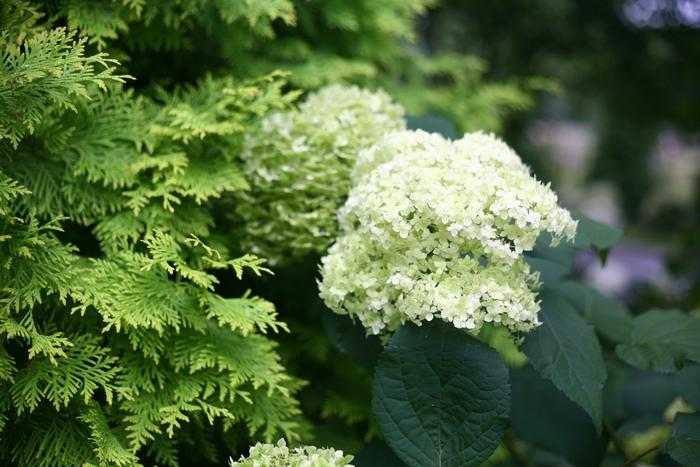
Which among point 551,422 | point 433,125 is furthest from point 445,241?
point 551,422

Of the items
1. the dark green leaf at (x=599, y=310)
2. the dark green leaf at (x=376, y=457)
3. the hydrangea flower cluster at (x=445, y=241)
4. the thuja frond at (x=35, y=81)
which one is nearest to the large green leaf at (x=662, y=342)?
the dark green leaf at (x=599, y=310)

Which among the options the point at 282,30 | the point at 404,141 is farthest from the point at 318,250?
the point at 282,30

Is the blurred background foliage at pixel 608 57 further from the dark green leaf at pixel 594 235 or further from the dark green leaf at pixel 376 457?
the dark green leaf at pixel 376 457

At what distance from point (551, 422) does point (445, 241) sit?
24.8 inches

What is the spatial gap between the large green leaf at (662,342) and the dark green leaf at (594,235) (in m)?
0.18

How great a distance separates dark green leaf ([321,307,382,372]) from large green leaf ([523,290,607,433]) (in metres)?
0.30

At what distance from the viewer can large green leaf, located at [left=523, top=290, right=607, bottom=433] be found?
1074mm

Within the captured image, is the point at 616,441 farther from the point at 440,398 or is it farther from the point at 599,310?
the point at 440,398

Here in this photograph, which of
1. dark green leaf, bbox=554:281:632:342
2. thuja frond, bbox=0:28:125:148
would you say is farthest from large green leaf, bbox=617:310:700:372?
thuja frond, bbox=0:28:125:148

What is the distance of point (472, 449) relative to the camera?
1.03 metres

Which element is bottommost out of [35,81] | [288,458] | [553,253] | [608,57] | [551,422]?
[551,422]

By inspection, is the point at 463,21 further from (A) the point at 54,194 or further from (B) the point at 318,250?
(A) the point at 54,194

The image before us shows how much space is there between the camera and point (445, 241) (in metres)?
1.09

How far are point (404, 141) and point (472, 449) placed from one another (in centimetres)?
58
